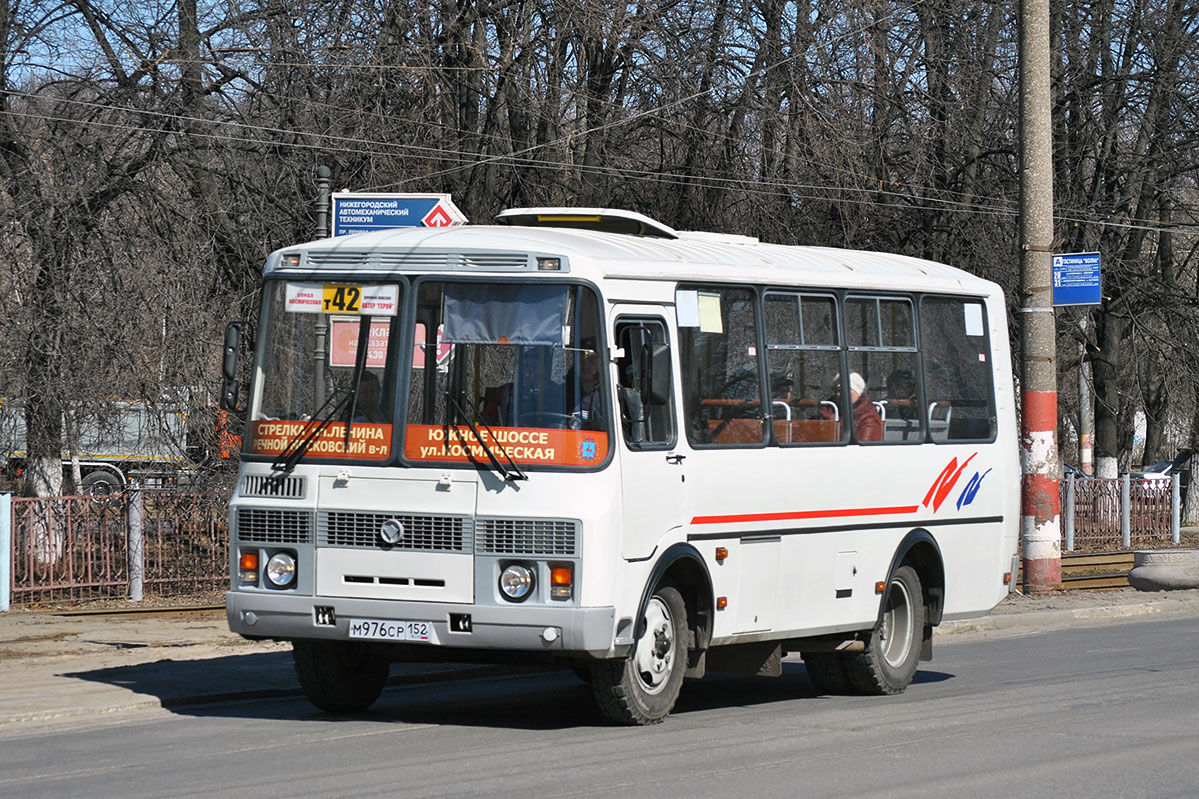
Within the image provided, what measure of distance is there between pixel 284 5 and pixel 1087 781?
16519 mm

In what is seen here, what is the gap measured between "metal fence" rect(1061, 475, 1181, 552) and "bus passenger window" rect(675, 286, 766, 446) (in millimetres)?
21470

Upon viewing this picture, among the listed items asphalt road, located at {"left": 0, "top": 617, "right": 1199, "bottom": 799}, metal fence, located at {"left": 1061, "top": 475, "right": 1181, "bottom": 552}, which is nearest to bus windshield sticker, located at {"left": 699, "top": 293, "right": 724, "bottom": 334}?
asphalt road, located at {"left": 0, "top": 617, "right": 1199, "bottom": 799}

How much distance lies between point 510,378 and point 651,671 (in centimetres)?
200

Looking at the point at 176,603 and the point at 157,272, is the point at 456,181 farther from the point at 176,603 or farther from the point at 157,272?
the point at 176,603

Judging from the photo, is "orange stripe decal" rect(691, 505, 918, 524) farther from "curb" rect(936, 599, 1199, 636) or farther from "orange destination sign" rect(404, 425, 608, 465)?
"curb" rect(936, 599, 1199, 636)

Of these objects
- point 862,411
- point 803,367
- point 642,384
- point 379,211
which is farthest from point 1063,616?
point 642,384

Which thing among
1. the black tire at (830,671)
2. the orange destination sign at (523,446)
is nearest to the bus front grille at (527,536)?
the orange destination sign at (523,446)

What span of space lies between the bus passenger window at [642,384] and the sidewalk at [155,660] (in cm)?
365

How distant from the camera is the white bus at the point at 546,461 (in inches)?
404

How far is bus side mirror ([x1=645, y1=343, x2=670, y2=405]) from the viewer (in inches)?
421

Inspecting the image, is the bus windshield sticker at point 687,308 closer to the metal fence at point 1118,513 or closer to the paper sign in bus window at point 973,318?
the paper sign in bus window at point 973,318

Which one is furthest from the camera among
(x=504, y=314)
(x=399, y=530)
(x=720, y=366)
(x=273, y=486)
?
(x=720, y=366)

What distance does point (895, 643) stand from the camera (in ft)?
43.7

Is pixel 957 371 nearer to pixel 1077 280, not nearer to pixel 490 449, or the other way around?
pixel 490 449
